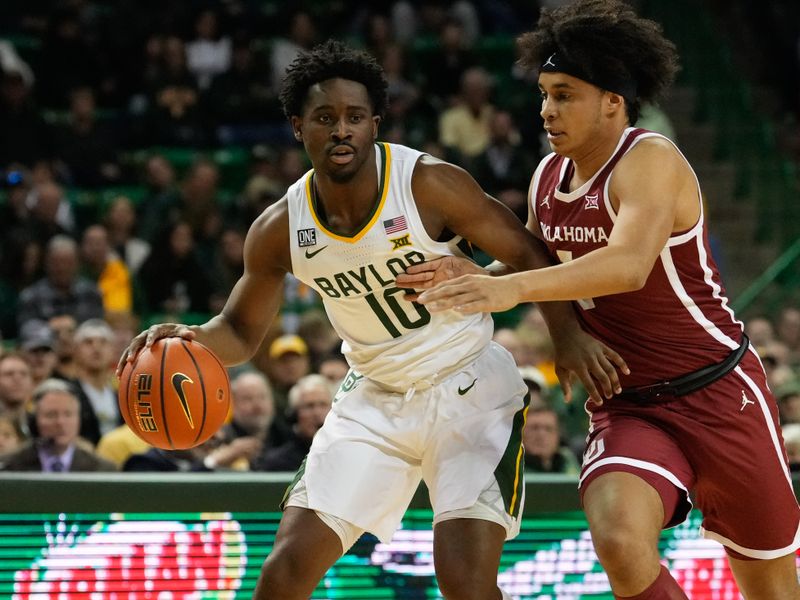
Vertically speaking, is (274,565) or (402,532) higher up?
(402,532)

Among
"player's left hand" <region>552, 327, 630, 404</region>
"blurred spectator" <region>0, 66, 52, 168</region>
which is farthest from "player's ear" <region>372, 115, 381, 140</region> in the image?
"blurred spectator" <region>0, 66, 52, 168</region>

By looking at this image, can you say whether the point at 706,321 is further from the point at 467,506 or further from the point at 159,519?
the point at 159,519

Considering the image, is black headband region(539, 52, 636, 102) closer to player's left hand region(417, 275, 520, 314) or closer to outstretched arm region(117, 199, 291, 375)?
player's left hand region(417, 275, 520, 314)

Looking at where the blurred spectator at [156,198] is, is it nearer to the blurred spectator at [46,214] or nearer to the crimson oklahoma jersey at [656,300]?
the blurred spectator at [46,214]

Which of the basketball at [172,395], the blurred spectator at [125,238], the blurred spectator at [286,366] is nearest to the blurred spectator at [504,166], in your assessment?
the blurred spectator at [125,238]

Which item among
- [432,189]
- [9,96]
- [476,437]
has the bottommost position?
[476,437]

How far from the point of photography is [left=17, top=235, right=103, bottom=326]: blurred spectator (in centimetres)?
945

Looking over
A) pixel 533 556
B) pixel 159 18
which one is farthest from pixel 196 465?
pixel 159 18

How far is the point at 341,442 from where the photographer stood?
4.63 meters

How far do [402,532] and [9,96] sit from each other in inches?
283

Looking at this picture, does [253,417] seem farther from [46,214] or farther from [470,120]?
[470,120]

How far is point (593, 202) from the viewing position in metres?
4.40

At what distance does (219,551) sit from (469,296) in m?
2.12

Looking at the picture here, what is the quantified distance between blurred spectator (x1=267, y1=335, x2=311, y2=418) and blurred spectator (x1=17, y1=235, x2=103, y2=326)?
1498mm
